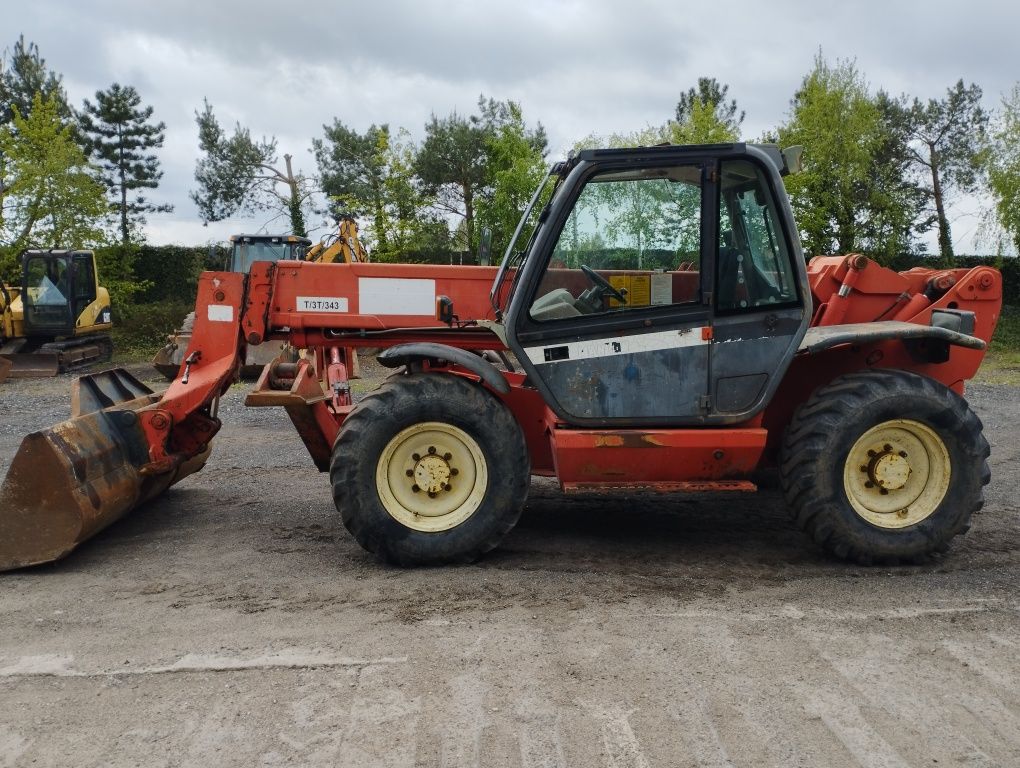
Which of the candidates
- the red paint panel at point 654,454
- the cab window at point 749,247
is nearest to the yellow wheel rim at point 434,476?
the red paint panel at point 654,454

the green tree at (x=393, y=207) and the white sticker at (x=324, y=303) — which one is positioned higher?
the green tree at (x=393, y=207)

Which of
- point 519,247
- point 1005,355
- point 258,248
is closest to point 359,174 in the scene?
point 258,248

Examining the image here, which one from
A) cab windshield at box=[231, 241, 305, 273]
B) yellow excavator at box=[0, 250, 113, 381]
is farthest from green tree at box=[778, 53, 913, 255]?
yellow excavator at box=[0, 250, 113, 381]

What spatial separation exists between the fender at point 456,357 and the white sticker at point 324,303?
27.0 inches

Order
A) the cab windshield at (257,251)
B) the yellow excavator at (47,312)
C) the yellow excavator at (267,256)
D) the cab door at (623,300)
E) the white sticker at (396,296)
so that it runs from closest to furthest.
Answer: the cab door at (623,300) → the white sticker at (396,296) → the yellow excavator at (267,256) → the yellow excavator at (47,312) → the cab windshield at (257,251)

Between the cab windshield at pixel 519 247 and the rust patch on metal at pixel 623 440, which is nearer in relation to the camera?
the rust patch on metal at pixel 623 440

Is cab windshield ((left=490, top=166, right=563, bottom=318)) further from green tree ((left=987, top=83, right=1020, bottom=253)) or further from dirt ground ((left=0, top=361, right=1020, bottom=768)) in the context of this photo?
green tree ((left=987, top=83, right=1020, bottom=253))

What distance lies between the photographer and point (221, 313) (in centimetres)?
594

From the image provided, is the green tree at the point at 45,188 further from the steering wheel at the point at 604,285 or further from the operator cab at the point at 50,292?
the steering wheel at the point at 604,285

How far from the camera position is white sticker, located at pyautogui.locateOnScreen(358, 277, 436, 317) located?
19.2ft

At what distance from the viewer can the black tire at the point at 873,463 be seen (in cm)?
511

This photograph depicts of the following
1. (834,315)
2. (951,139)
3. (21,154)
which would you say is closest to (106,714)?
(834,315)

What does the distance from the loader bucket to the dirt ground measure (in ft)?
0.69

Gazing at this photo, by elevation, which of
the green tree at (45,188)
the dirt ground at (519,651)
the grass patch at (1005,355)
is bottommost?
the dirt ground at (519,651)
